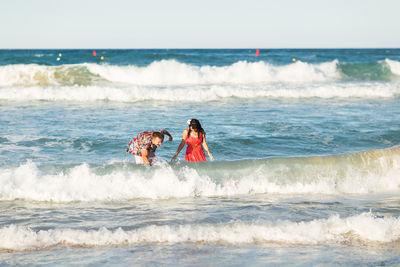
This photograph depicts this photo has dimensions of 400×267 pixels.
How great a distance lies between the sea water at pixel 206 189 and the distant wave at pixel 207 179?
2 centimetres

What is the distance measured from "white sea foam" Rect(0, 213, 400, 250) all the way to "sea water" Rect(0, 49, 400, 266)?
0.04 feet

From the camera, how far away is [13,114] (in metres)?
14.5

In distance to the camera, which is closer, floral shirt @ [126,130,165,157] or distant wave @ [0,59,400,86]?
floral shirt @ [126,130,165,157]

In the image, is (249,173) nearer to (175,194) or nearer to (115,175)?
(175,194)

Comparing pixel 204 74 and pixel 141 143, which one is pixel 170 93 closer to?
pixel 204 74

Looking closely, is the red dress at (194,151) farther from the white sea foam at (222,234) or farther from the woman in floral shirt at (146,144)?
the white sea foam at (222,234)

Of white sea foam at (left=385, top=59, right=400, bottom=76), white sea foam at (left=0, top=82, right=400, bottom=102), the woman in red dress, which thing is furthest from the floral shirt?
white sea foam at (left=385, top=59, right=400, bottom=76)

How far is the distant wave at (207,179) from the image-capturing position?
24.2 feet

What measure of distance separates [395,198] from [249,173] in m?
2.39

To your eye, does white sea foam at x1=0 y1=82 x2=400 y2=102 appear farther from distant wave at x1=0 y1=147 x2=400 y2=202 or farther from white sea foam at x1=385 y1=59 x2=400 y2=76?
white sea foam at x1=385 y1=59 x2=400 y2=76

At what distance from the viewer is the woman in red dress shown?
7926 mm

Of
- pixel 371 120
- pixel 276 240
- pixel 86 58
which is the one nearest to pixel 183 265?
pixel 276 240

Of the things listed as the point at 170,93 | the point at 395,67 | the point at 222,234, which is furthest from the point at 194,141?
the point at 395,67

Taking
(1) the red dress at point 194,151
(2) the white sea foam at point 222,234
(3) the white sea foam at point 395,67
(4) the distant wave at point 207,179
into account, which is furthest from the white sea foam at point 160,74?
(2) the white sea foam at point 222,234
